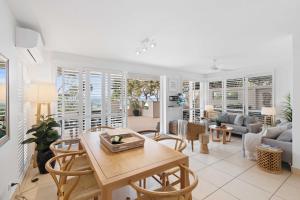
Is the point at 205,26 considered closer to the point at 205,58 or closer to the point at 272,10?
the point at 272,10

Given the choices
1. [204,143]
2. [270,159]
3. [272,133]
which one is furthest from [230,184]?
[272,133]

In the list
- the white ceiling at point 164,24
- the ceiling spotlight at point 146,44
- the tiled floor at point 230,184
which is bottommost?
the tiled floor at point 230,184

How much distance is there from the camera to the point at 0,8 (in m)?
1.66

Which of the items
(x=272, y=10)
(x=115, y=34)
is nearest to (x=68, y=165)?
(x=115, y=34)

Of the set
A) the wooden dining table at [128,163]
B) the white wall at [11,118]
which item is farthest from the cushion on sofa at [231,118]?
the white wall at [11,118]

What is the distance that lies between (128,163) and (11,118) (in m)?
1.74

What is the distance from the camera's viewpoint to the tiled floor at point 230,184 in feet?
6.79

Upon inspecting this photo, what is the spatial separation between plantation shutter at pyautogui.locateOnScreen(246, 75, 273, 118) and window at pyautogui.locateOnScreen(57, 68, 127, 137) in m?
4.54

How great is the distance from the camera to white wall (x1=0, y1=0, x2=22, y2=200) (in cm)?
170

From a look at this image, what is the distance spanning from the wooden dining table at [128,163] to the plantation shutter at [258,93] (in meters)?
5.02

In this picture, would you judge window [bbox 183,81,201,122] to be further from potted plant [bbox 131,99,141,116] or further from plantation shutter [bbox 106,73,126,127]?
potted plant [bbox 131,99,141,116]

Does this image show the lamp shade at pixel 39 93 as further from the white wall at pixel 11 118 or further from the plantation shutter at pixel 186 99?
the plantation shutter at pixel 186 99

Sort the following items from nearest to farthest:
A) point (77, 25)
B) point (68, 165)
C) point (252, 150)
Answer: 1. point (68, 165)
2. point (77, 25)
3. point (252, 150)

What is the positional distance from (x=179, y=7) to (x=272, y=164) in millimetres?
2982
